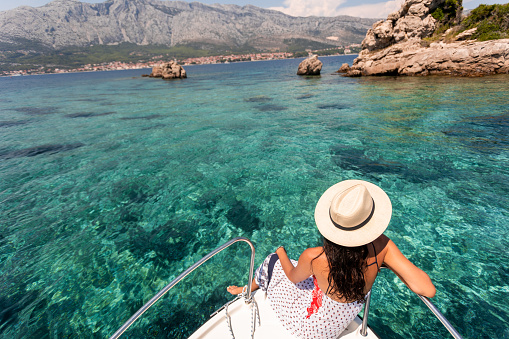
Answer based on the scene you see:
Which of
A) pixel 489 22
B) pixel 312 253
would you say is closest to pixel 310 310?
pixel 312 253

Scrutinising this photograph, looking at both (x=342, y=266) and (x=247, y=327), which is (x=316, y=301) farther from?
(x=247, y=327)

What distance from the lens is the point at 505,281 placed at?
4.49 meters

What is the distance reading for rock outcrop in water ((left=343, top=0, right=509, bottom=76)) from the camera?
2734 centimetres

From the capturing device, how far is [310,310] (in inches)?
108

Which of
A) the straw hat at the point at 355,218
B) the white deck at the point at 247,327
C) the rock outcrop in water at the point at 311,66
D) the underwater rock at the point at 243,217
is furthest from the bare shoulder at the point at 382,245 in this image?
the rock outcrop in water at the point at 311,66

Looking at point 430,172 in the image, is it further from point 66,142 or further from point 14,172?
point 66,142

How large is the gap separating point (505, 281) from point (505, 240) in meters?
1.41

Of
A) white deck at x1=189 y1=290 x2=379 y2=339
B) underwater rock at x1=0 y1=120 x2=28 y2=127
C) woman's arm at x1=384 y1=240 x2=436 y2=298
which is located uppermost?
woman's arm at x1=384 y1=240 x2=436 y2=298

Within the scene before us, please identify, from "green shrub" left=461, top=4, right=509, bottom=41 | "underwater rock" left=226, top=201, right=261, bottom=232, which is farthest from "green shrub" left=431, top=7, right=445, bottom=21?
"underwater rock" left=226, top=201, right=261, bottom=232

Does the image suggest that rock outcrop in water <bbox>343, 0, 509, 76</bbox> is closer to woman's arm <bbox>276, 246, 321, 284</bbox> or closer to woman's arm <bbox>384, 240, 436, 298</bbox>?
woman's arm <bbox>384, 240, 436, 298</bbox>

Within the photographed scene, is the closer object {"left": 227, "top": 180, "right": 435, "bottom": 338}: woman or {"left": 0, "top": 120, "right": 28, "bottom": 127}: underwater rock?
{"left": 227, "top": 180, "right": 435, "bottom": 338}: woman

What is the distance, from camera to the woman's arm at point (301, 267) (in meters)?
2.51

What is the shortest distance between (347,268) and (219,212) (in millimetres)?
5342

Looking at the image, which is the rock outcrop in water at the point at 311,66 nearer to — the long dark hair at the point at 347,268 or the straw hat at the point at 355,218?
the straw hat at the point at 355,218
